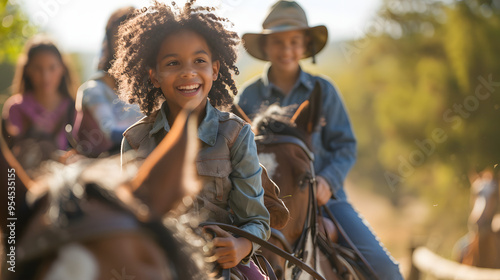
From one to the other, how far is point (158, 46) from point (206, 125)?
50cm

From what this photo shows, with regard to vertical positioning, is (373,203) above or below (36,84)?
below

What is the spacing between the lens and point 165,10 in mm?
3027

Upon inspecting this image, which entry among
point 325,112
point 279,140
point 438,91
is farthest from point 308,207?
point 438,91

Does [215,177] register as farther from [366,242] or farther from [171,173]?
[366,242]

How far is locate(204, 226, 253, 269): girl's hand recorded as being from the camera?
98.1 inches

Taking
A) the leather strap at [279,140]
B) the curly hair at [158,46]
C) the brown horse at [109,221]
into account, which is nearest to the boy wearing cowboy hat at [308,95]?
the leather strap at [279,140]

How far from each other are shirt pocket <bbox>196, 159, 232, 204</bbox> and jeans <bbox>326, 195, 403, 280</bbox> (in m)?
2.04

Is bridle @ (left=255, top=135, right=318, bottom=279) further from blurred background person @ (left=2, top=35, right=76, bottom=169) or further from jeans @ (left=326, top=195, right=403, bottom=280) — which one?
blurred background person @ (left=2, top=35, right=76, bottom=169)

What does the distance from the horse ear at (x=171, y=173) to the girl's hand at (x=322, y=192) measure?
3.22 m

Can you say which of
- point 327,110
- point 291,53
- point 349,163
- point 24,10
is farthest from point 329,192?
point 24,10

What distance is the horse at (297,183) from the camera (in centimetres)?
→ 392

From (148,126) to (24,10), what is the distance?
9.38 metres

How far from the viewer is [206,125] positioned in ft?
9.23

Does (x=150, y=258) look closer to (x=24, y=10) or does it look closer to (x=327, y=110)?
(x=327, y=110)
